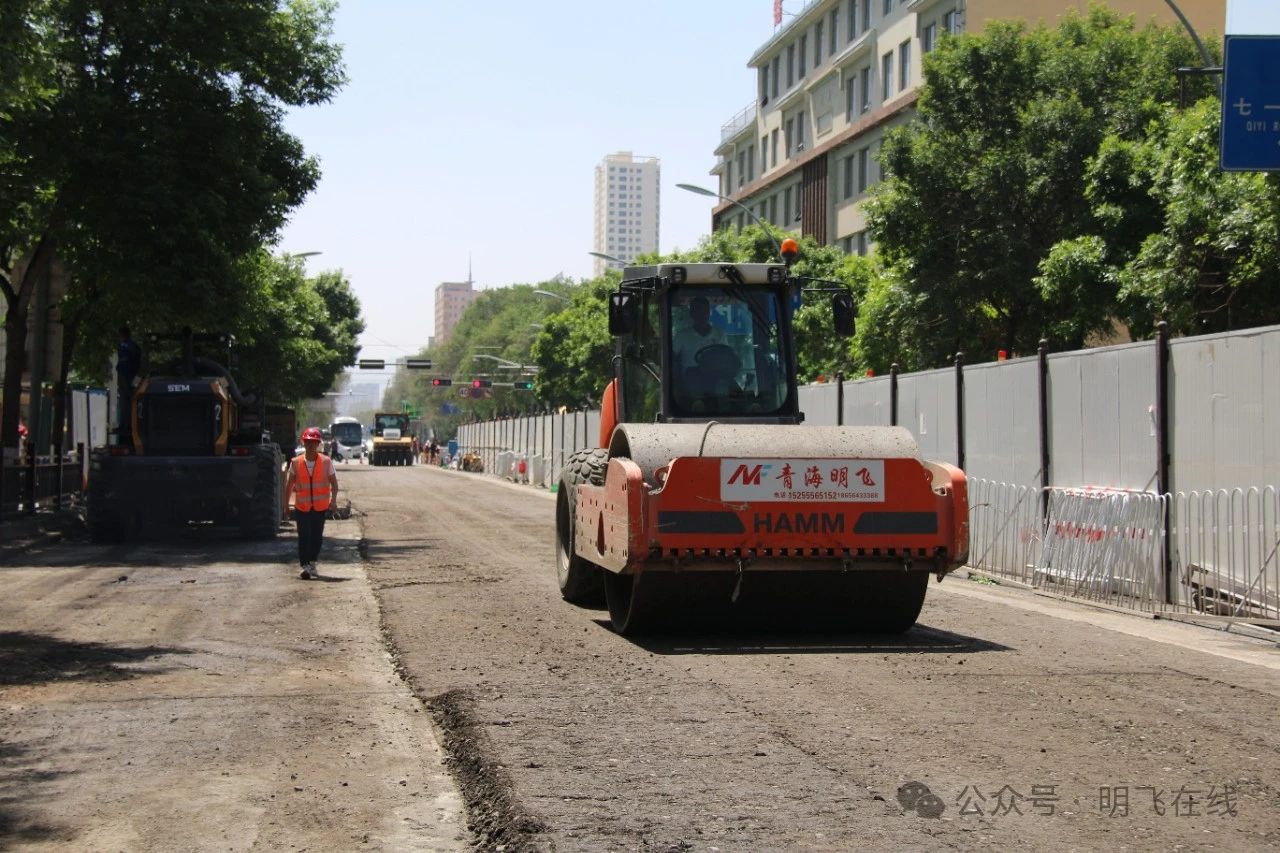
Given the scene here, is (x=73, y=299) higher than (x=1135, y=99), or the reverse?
(x=1135, y=99)

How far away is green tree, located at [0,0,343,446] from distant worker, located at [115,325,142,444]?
30.2 inches

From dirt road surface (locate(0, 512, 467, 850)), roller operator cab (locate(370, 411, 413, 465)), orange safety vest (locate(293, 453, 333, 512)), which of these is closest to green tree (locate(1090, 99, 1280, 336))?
orange safety vest (locate(293, 453, 333, 512))

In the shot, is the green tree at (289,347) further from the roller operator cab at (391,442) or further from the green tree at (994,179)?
the green tree at (994,179)

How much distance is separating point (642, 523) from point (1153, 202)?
24.2 metres

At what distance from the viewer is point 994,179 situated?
36.4m

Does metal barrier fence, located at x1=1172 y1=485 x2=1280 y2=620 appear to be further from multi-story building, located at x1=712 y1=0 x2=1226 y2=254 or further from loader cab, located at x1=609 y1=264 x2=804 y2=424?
multi-story building, located at x1=712 y1=0 x2=1226 y2=254

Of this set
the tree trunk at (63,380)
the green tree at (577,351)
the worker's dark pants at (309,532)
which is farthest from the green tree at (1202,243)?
the green tree at (577,351)

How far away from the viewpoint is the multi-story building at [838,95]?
5550 centimetres

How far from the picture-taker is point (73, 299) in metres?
31.8

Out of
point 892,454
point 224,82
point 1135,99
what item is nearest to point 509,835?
point 892,454

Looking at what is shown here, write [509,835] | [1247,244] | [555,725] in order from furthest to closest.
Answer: [1247,244] < [555,725] < [509,835]

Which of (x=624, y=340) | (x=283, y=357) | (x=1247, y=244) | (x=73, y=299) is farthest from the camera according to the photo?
(x=283, y=357)

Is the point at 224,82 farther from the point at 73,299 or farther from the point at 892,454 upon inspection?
the point at 892,454

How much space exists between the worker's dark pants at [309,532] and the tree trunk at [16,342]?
1166 centimetres
